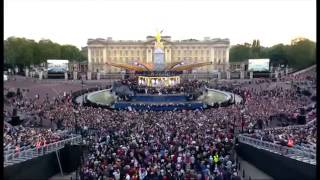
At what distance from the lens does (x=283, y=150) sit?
18.4 m

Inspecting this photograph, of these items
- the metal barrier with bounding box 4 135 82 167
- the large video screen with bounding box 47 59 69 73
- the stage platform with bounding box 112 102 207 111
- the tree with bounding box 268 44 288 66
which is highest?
the tree with bounding box 268 44 288 66

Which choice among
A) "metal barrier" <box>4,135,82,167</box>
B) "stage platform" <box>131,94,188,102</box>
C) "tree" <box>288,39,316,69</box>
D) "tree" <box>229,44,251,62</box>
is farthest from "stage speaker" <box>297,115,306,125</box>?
"tree" <box>229,44,251,62</box>

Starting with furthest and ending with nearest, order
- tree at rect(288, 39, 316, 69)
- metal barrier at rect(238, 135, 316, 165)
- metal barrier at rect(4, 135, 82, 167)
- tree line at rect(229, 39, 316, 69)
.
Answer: tree line at rect(229, 39, 316, 69)
tree at rect(288, 39, 316, 69)
metal barrier at rect(4, 135, 82, 167)
metal barrier at rect(238, 135, 316, 165)

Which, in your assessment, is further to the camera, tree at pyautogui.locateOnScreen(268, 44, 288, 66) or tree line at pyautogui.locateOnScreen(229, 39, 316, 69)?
tree at pyautogui.locateOnScreen(268, 44, 288, 66)

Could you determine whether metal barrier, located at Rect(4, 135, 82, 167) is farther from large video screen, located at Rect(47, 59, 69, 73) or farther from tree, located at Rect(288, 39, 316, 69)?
tree, located at Rect(288, 39, 316, 69)

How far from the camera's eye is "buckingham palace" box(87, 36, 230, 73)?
5128 inches

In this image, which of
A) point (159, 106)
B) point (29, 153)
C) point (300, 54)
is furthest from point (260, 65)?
point (29, 153)

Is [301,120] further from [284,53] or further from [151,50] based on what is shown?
[151,50]

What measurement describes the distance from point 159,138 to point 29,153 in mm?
6677

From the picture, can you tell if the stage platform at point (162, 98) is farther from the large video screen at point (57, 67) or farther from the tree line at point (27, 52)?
the tree line at point (27, 52)

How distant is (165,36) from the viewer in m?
135

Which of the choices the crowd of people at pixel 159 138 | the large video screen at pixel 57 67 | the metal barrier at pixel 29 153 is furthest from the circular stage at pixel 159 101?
the large video screen at pixel 57 67

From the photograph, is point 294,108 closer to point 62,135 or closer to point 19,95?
point 62,135

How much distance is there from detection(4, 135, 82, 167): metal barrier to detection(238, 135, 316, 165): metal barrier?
9098mm
